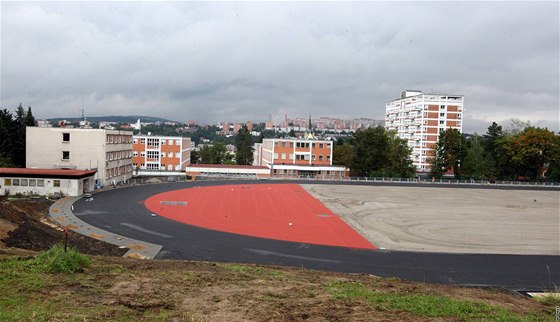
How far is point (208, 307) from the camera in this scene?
9.84 m

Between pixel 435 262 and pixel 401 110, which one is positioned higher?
pixel 401 110

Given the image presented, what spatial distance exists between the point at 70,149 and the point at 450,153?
63164 mm

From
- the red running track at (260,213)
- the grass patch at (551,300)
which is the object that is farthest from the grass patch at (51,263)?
the red running track at (260,213)

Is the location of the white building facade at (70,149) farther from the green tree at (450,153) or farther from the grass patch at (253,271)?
the green tree at (450,153)

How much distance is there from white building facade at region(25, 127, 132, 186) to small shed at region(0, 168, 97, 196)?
7087mm

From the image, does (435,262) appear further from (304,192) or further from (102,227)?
(304,192)

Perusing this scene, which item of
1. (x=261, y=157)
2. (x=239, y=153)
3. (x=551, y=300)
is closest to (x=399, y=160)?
(x=261, y=157)

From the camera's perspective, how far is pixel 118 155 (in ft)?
185

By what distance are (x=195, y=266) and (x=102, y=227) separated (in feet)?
52.0

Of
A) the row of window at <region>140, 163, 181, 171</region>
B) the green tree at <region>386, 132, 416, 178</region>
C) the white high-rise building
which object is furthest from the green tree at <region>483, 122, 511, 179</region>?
the row of window at <region>140, 163, 181, 171</region>

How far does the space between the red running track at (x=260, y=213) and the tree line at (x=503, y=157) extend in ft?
123

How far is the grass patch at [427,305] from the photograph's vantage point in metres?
10.3

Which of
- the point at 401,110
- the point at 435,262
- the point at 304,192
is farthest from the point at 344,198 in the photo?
the point at 401,110

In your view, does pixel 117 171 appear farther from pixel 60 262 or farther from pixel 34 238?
pixel 60 262
